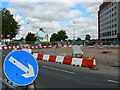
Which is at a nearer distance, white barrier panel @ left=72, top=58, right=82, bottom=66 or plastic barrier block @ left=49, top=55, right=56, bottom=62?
white barrier panel @ left=72, top=58, right=82, bottom=66

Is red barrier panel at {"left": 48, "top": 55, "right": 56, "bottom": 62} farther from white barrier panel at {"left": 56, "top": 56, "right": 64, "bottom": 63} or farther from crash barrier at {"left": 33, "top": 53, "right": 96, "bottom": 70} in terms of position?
white barrier panel at {"left": 56, "top": 56, "right": 64, "bottom": 63}

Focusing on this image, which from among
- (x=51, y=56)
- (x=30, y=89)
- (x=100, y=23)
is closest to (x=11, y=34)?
(x=51, y=56)

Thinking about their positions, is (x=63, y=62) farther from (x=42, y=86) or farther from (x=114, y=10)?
(x=114, y=10)

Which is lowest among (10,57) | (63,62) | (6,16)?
(63,62)

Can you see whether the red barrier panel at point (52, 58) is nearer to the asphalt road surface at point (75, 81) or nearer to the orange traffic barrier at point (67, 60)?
the orange traffic barrier at point (67, 60)

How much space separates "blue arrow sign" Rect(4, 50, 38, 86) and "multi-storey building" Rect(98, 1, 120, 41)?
5141 inches

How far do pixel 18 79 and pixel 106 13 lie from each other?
15911 centimetres

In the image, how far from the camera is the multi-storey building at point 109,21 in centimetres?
13465

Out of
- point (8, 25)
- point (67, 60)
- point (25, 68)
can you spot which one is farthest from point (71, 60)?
point (8, 25)

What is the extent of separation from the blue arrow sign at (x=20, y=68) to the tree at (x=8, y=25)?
73.4 meters

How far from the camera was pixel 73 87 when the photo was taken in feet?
33.4

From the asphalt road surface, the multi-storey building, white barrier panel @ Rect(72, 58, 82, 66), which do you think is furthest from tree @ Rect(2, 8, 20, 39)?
the asphalt road surface

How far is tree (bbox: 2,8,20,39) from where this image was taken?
77.6 metres

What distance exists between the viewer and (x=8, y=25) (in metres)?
77.8
